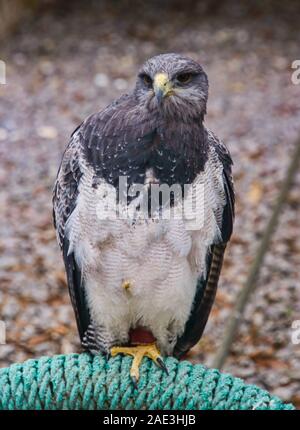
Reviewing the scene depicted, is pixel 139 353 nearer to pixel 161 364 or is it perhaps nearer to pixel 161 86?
pixel 161 364

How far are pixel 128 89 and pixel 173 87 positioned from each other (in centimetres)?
553

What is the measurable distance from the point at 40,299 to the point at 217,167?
2629 mm

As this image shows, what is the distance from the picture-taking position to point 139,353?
10.7 feet

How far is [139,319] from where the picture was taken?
341cm

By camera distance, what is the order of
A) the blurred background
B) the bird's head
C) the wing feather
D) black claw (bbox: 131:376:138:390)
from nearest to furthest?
black claw (bbox: 131:376:138:390)
the bird's head
the wing feather
the blurred background

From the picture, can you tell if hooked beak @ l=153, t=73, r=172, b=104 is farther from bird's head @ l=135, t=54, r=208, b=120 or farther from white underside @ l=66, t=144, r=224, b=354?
white underside @ l=66, t=144, r=224, b=354

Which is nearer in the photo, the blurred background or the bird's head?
the bird's head

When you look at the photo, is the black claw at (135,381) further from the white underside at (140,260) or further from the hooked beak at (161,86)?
the hooked beak at (161,86)

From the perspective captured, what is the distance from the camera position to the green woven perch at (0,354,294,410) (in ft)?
8.61

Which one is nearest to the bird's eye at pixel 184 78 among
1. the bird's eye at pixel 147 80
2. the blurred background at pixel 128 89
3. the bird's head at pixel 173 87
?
the bird's head at pixel 173 87

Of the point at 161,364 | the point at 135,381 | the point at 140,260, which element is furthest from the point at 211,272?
the point at 135,381

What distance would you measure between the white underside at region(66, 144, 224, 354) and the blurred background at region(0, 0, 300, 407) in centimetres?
166

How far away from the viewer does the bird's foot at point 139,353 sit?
2984mm

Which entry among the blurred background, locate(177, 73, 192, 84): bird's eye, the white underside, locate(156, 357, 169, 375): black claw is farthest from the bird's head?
the blurred background
